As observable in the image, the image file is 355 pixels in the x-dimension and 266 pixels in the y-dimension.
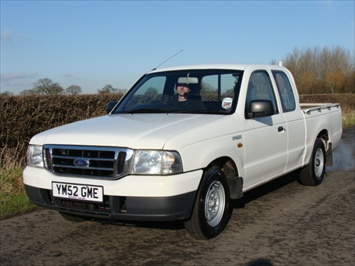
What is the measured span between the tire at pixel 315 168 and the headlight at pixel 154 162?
3.69m

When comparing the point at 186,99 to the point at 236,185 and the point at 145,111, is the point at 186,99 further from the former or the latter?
the point at 236,185

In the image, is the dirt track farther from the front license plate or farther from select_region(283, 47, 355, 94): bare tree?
select_region(283, 47, 355, 94): bare tree

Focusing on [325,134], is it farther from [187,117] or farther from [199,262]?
[199,262]

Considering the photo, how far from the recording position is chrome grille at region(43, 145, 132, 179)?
12.8ft

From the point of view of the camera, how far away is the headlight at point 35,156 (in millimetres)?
4484

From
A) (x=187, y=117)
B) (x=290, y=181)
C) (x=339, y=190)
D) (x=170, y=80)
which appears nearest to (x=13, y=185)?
(x=170, y=80)

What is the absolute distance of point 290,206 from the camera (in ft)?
19.0

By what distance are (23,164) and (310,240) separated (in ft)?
21.5

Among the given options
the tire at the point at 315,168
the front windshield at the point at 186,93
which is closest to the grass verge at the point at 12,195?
the front windshield at the point at 186,93

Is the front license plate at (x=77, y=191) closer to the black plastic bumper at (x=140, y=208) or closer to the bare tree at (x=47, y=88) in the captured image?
the black plastic bumper at (x=140, y=208)

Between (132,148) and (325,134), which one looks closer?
(132,148)

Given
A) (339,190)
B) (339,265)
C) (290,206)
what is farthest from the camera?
(339,190)

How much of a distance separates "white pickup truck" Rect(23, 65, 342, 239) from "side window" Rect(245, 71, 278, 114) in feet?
0.05

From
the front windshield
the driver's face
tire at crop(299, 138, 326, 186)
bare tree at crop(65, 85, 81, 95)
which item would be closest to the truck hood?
the front windshield
